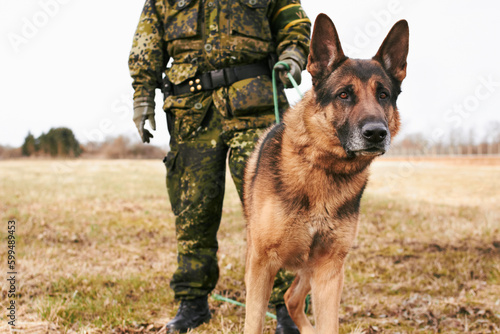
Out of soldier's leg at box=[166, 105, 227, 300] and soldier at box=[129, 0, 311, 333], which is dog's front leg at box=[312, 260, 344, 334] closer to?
soldier at box=[129, 0, 311, 333]

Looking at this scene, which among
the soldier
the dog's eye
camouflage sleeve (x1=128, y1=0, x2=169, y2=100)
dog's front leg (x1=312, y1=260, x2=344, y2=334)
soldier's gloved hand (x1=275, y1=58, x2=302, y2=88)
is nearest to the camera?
the dog's eye

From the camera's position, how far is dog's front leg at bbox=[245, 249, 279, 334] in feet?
8.23

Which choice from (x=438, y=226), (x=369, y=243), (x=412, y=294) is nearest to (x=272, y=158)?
(x=412, y=294)

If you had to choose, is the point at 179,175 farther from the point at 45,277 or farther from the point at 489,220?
the point at 489,220

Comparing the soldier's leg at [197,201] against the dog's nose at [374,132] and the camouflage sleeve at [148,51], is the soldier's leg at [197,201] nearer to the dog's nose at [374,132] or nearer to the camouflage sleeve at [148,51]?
the camouflage sleeve at [148,51]

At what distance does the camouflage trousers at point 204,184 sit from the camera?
337cm

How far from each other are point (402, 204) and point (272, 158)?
8.45 m

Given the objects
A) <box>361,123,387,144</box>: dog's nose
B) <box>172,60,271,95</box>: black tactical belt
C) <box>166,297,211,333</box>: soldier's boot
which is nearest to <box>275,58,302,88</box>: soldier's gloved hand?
<box>172,60,271,95</box>: black tactical belt

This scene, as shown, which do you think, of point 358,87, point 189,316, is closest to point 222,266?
point 189,316

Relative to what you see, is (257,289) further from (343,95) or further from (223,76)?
(223,76)

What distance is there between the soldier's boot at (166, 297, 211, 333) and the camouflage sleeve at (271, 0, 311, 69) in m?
2.42

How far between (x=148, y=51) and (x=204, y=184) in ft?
4.53

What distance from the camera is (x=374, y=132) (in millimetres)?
2158

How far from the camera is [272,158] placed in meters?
2.69
